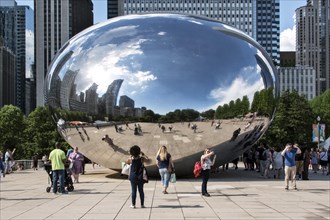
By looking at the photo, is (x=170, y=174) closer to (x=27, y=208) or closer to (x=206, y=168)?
(x=206, y=168)

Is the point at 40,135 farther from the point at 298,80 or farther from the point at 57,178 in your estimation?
the point at 298,80

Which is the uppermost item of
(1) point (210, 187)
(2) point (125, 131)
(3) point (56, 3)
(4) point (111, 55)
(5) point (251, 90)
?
(3) point (56, 3)

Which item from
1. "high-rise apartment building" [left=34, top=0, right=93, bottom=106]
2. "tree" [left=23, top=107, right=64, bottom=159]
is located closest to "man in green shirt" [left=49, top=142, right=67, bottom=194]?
"tree" [left=23, top=107, right=64, bottom=159]

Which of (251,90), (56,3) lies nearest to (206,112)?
(251,90)

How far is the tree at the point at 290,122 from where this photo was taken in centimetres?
6019

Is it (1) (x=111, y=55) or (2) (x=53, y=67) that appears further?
(2) (x=53, y=67)

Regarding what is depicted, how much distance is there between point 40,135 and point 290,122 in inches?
1174

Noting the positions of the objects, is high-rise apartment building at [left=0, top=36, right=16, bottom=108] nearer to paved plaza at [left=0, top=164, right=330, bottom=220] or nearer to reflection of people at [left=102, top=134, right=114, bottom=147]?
reflection of people at [left=102, top=134, right=114, bottom=147]

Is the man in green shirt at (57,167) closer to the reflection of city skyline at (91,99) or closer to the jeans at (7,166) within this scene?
the reflection of city skyline at (91,99)

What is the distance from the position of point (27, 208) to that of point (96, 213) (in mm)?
1998

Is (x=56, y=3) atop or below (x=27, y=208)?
atop

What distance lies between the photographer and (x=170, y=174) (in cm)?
1476

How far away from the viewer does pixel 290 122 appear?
62.1 meters

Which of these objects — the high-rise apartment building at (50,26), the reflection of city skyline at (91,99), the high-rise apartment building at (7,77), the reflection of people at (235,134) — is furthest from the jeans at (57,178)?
the high-rise apartment building at (50,26)
